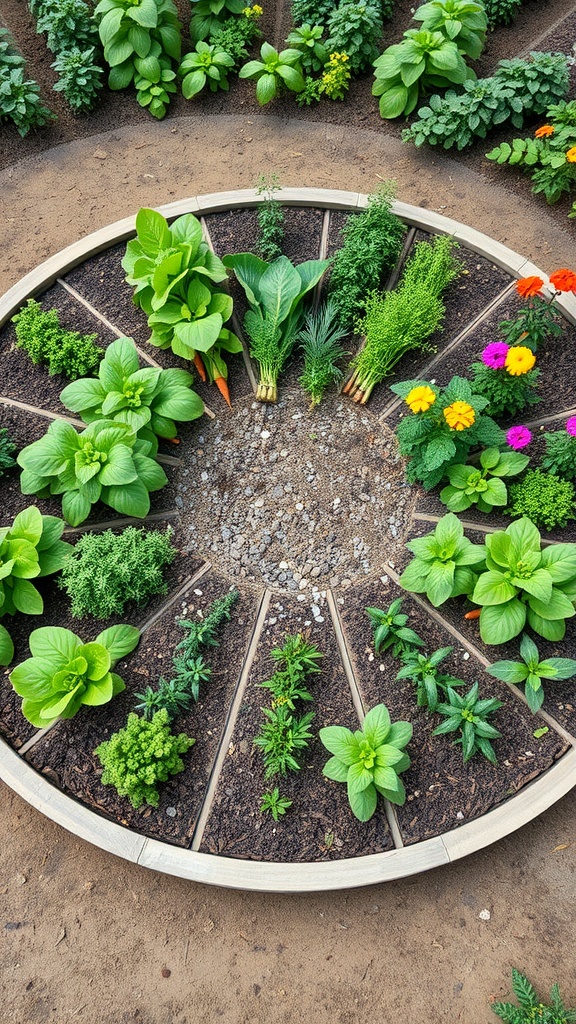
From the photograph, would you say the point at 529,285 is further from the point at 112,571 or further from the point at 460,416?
the point at 112,571

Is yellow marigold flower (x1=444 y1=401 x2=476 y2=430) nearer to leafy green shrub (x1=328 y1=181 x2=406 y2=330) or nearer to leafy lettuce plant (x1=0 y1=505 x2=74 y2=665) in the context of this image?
leafy green shrub (x1=328 y1=181 x2=406 y2=330)

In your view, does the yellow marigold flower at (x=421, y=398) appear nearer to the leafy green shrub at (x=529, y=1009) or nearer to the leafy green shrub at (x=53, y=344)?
the leafy green shrub at (x=53, y=344)

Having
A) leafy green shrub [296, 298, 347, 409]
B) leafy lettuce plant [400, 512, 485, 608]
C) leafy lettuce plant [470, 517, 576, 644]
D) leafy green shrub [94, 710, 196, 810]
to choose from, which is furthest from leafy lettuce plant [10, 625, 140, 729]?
leafy green shrub [296, 298, 347, 409]

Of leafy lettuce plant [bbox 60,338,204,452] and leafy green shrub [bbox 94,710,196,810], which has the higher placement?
leafy lettuce plant [bbox 60,338,204,452]

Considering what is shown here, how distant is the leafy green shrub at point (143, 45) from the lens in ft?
15.8

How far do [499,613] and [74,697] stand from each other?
7.27ft

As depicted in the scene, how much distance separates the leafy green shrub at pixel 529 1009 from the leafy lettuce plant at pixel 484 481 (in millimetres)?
2380

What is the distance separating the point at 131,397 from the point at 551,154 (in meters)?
3.59

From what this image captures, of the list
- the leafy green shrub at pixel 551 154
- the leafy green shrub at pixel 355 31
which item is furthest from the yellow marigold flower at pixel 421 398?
the leafy green shrub at pixel 355 31

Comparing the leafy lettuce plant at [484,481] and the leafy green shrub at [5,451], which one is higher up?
the leafy green shrub at [5,451]

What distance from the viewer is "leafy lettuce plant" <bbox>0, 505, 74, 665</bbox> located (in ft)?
11.1

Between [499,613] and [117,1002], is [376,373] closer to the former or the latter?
[499,613]

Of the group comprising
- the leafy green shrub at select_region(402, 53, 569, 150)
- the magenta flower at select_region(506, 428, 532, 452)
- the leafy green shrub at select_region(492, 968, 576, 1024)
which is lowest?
the leafy green shrub at select_region(492, 968, 576, 1024)

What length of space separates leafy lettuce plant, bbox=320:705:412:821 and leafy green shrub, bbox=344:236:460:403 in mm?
2076
